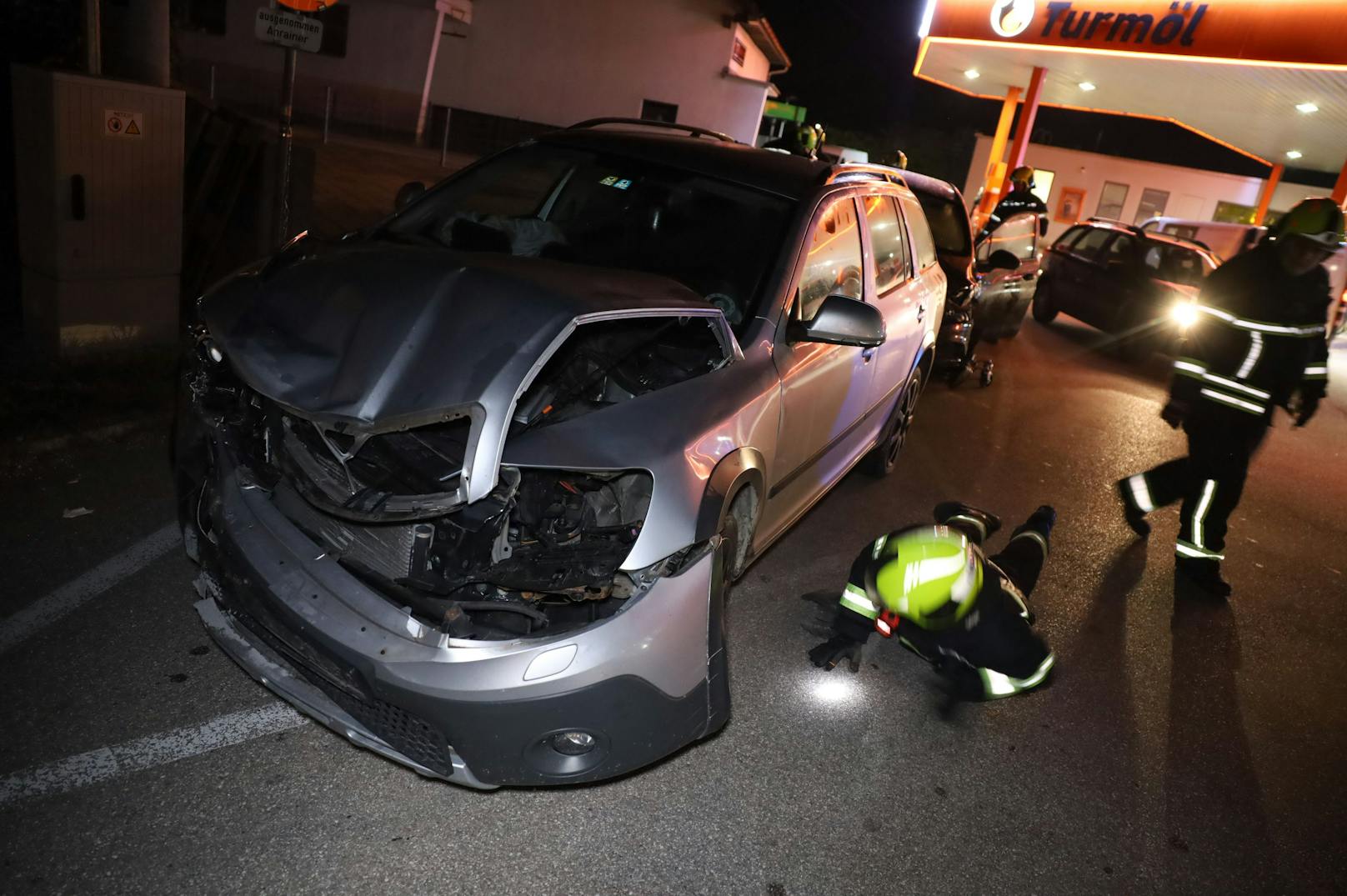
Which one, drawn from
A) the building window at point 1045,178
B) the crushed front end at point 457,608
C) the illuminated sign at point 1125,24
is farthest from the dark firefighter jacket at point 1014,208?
the building window at point 1045,178

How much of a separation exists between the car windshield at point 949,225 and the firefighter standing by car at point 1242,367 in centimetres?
303

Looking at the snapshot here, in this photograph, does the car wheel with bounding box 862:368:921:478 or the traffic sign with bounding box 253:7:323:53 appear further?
the traffic sign with bounding box 253:7:323:53

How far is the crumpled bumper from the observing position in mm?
2451

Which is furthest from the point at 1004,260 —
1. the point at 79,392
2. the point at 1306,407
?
the point at 79,392

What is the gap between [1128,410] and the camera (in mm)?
9367

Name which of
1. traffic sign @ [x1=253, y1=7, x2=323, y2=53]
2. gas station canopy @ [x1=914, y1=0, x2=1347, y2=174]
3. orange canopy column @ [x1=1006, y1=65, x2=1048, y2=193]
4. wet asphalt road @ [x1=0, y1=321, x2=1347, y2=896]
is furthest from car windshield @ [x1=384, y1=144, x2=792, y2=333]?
orange canopy column @ [x1=1006, y1=65, x2=1048, y2=193]

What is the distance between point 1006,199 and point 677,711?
10.5m

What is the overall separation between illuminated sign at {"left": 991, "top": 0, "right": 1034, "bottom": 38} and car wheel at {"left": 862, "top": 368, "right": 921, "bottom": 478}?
44.9 feet

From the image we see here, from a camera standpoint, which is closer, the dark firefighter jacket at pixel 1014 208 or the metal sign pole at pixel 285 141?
the metal sign pole at pixel 285 141

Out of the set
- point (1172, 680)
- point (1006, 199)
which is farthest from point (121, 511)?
point (1006, 199)

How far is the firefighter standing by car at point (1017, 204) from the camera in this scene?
10266 mm

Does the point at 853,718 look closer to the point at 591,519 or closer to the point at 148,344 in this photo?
the point at 591,519

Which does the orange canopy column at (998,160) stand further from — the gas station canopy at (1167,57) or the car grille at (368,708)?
the car grille at (368,708)

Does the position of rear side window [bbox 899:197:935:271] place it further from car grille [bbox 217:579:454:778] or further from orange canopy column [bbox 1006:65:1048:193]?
orange canopy column [bbox 1006:65:1048:193]
